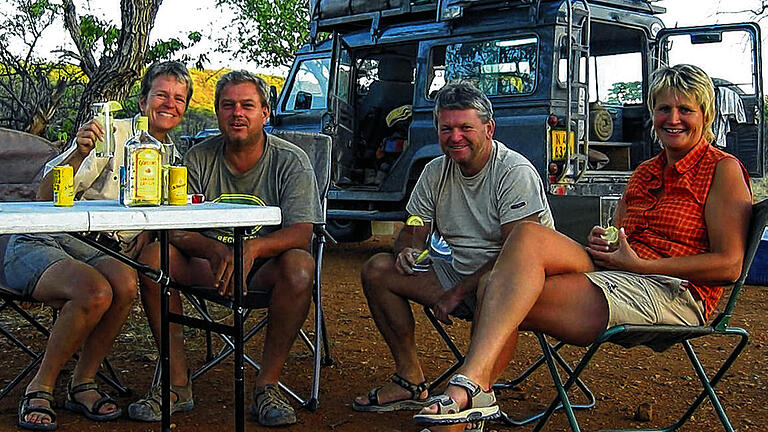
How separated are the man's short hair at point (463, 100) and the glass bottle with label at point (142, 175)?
3.41 feet

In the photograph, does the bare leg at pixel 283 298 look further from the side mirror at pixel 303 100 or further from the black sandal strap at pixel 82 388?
the side mirror at pixel 303 100

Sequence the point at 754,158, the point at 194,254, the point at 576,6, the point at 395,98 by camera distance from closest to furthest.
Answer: the point at 194,254 < the point at 576,6 < the point at 754,158 < the point at 395,98

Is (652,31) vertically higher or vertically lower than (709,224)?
higher

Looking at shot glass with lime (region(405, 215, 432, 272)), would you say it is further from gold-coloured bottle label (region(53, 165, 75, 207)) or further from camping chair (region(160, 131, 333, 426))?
gold-coloured bottle label (region(53, 165, 75, 207))

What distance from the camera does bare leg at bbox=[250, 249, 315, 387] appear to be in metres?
3.09

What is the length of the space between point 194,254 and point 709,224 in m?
1.70

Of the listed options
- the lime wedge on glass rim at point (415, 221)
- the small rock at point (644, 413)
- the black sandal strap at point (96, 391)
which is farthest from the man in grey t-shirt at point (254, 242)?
the small rock at point (644, 413)

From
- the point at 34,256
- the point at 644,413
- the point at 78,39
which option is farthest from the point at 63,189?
the point at 78,39

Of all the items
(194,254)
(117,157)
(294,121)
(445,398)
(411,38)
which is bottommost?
(445,398)

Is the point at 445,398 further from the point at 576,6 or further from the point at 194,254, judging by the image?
the point at 576,6

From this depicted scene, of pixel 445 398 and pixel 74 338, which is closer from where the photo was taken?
pixel 445 398

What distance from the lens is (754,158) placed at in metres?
6.45

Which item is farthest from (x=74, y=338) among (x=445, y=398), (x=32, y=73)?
(x=32, y=73)

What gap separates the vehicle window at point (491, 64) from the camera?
6230mm
